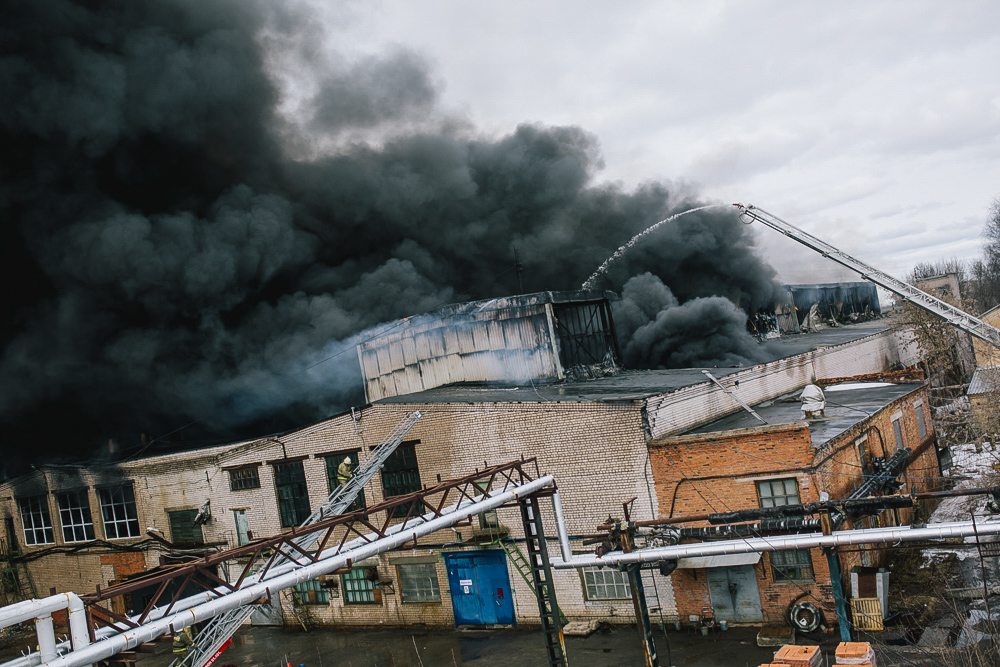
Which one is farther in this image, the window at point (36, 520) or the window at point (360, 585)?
the window at point (36, 520)

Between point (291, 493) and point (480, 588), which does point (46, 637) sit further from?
point (291, 493)

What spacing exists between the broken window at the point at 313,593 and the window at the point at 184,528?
366cm

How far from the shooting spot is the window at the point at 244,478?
18.9m

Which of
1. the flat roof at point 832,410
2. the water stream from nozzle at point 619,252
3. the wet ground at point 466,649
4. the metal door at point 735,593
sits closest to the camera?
the wet ground at point 466,649

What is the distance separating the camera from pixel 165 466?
20.3 metres

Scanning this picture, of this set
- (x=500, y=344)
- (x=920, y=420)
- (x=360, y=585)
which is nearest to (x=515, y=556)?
(x=360, y=585)

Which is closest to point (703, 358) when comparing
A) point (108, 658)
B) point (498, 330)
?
point (498, 330)

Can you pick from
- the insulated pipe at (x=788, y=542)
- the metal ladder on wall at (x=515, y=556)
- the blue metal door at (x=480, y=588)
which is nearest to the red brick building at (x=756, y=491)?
the insulated pipe at (x=788, y=542)

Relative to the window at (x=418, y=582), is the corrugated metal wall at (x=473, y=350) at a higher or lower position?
higher

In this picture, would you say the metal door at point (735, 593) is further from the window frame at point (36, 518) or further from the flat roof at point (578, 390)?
the window frame at point (36, 518)

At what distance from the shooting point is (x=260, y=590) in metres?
8.20

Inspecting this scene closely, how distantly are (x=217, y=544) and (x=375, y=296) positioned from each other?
10.1 meters

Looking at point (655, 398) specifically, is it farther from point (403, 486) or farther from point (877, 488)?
point (403, 486)

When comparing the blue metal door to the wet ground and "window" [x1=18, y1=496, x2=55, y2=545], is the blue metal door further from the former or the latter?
"window" [x1=18, y1=496, x2=55, y2=545]
